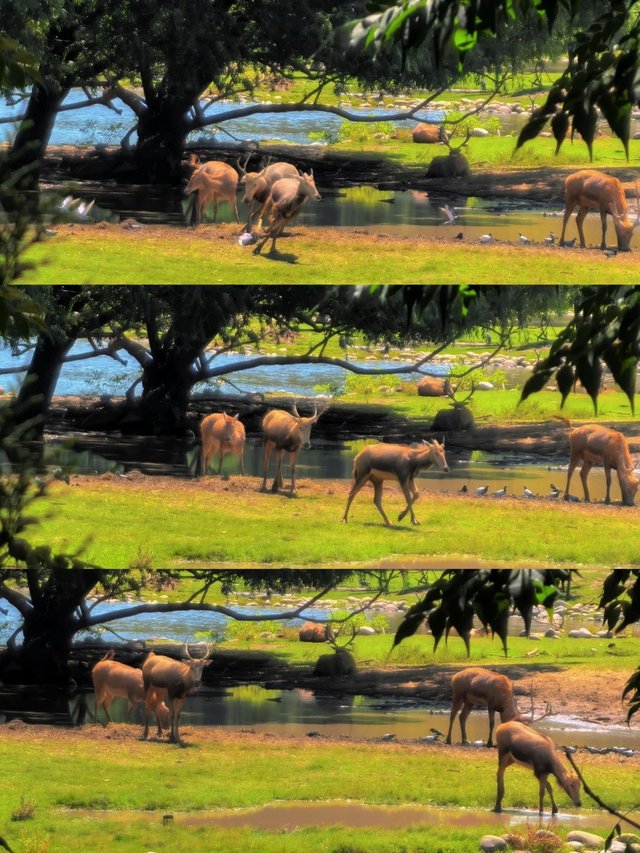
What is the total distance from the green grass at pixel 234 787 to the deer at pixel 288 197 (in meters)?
3.00

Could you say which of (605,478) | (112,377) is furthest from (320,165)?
(605,478)

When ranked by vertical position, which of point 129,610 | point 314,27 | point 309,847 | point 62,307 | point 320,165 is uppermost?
point 314,27

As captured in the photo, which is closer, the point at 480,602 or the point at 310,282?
the point at 480,602

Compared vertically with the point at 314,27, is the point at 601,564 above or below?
below

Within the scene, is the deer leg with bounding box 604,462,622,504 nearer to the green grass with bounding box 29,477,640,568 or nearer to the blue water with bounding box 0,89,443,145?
the green grass with bounding box 29,477,640,568

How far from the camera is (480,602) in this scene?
488 centimetres

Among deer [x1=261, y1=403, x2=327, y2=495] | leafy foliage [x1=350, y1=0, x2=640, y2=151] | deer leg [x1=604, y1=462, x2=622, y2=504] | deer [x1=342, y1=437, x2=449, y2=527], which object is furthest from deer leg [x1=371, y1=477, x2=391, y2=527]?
leafy foliage [x1=350, y1=0, x2=640, y2=151]

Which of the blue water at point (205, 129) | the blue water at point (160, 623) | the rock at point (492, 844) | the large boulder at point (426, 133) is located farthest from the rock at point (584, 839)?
the blue water at point (205, 129)

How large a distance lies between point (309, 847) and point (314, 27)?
179 inches

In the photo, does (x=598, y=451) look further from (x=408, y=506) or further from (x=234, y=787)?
(x=234, y=787)

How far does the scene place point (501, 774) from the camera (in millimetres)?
11156

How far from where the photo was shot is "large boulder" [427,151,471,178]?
37.4 feet

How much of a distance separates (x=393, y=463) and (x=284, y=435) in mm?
639

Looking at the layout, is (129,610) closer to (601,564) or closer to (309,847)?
(309,847)
